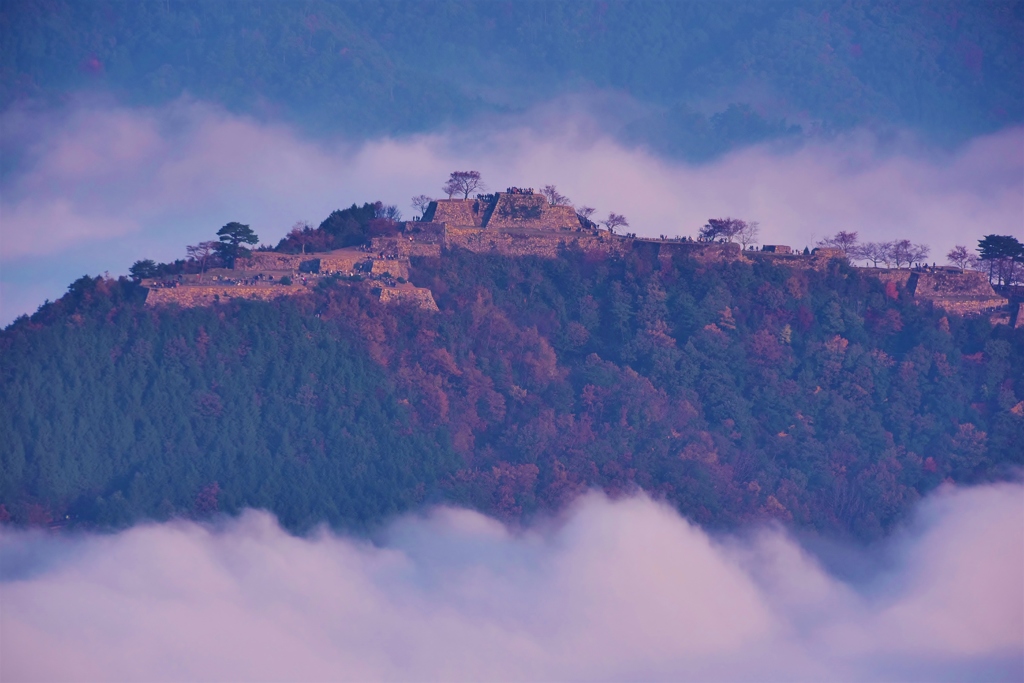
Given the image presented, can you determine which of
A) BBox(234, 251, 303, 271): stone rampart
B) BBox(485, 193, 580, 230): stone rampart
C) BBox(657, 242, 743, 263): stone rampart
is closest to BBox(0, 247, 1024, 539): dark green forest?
BBox(657, 242, 743, 263): stone rampart

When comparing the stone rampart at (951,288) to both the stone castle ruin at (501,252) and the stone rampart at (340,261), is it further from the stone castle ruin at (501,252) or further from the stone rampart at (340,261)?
the stone rampart at (340,261)

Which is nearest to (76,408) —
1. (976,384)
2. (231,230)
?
(231,230)

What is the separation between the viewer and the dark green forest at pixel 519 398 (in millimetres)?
84500

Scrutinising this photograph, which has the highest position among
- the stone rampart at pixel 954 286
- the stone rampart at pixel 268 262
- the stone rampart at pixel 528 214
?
the stone rampart at pixel 528 214

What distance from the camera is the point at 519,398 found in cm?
9056

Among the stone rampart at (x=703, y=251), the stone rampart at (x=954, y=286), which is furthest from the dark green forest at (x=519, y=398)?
the stone rampart at (x=954, y=286)

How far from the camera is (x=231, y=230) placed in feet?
296

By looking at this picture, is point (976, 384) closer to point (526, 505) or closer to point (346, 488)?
point (526, 505)

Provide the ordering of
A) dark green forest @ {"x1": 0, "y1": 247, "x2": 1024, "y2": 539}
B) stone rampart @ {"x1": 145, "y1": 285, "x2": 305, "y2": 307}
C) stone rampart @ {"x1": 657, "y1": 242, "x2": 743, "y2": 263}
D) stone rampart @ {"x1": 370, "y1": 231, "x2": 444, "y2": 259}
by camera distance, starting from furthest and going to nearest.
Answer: stone rampart @ {"x1": 657, "y1": 242, "x2": 743, "y2": 263} < stone rampart @ {"x1": 370, "y1": 231, "x2": 444, "y2": 259} < stone rampart @ {"x1": 145, "y1": 285, "x2": 305, "y2": 307} < dark green forest @ {"x1": 0, "y1": 247, "x2": 1024, "y2": 539}

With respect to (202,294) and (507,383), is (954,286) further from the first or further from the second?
(202,294)

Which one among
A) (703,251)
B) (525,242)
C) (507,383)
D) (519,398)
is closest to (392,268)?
(507,383)

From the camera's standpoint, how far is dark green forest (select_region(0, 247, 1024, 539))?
84.5 m

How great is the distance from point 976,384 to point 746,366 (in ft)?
29.8

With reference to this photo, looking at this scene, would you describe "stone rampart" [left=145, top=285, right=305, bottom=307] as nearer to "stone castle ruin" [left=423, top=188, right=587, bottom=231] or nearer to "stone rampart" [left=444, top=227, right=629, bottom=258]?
"stone rampart" [left=444, top=227, right=629, bottom=258]
